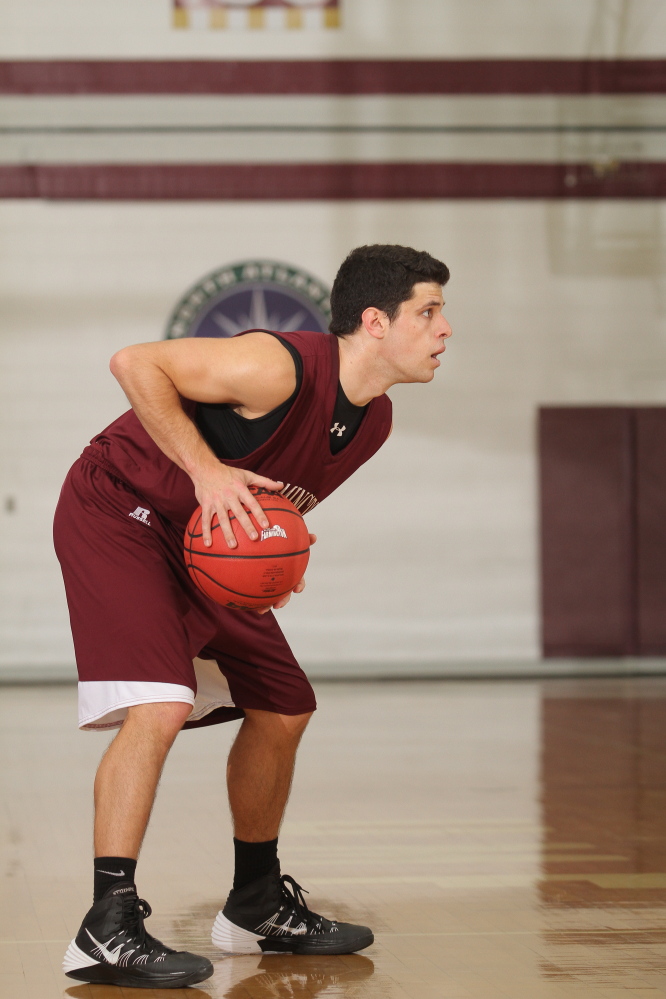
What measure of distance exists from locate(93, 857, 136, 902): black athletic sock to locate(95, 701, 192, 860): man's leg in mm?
12

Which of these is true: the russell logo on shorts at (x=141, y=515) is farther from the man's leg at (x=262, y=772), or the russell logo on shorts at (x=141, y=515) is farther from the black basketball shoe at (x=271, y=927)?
the black basketball shoe at (x=271, y=927)

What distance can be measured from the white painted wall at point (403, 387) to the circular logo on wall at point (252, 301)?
11 centimetres

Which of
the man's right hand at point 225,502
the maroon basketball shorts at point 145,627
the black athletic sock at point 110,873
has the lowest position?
the black athletic sock at point 110,873

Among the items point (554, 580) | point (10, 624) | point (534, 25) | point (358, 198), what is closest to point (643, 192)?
point (534, 25)

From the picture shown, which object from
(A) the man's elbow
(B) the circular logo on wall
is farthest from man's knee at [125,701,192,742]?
(B) the circular logo on wall

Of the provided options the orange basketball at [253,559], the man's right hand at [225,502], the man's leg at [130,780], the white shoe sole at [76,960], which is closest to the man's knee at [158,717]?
the man's leg at [130,780]

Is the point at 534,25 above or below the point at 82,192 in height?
above

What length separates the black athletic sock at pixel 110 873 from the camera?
2.60m

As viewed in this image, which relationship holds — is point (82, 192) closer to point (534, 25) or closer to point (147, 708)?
point (534, 25)

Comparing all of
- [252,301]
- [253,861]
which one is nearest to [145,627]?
[253,861]

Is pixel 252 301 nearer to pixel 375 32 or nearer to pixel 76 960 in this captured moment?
pixel 375 32

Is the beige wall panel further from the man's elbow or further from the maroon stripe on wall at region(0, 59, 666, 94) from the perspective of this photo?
the man's elbow

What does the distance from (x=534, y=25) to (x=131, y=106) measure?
3062 millimetres

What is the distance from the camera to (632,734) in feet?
21.0
